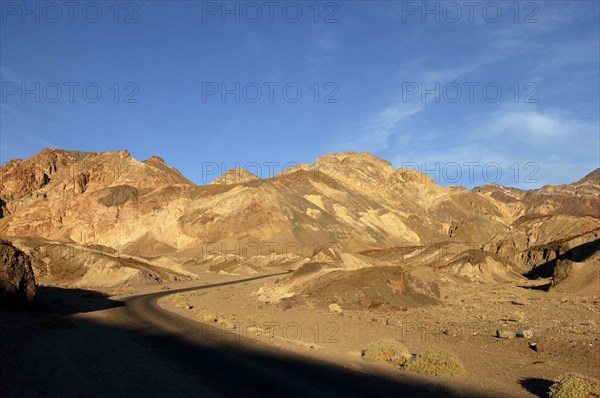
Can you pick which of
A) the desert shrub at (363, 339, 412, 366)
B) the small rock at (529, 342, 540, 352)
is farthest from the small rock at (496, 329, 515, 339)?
the desert shrub at (363, 339, 412, 366)

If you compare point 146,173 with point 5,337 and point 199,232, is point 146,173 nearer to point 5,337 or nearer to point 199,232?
point 199,232

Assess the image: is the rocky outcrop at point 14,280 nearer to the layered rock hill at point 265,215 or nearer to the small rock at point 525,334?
the small rock at point 525,334

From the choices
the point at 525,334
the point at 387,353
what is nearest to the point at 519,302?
the point at 525,334

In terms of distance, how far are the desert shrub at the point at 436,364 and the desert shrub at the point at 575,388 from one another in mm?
2928

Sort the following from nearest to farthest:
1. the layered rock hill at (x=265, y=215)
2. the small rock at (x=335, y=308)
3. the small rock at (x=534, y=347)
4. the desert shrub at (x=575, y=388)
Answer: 1. the desert shrub at (x=575, y=388)
2. the small rock at (x=534, y=347)
3. the small rock at (x=335, y=308)
4. the layered rock hill at (x=265, y=215)

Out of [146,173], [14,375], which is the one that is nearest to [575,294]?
[14,375]

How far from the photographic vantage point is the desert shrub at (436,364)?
13391 mm

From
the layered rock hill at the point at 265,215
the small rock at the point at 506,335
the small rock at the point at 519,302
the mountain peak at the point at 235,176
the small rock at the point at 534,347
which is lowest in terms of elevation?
the small rock at the point at 534,347

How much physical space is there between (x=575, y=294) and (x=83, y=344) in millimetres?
36301

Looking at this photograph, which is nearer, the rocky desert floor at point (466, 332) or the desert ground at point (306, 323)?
the desert ground at point (306, 323)

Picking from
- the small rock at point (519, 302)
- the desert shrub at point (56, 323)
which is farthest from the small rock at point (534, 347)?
the desert shrub at point (56, 323)

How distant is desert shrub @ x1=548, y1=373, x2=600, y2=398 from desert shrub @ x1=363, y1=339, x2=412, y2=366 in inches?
199

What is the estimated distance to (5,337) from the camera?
51.1 feet

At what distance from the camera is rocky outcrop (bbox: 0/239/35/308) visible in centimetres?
2205
